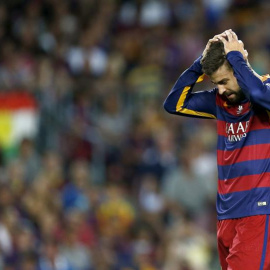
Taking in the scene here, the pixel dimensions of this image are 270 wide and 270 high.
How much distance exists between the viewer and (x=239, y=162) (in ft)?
19.2

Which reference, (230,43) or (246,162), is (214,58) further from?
(246,162)

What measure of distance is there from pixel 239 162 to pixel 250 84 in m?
0.54

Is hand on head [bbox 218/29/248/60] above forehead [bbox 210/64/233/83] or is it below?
above

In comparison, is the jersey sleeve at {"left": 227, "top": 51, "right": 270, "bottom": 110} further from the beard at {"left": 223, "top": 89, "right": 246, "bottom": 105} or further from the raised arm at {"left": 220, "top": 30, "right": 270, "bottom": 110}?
the beard at {"left": 223, "top": 89, "right": 246, "bottom": 105}

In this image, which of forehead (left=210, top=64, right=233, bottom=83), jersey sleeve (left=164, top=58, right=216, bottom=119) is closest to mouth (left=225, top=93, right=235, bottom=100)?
forehead (left=210, top=64, right=233, bottom=83)

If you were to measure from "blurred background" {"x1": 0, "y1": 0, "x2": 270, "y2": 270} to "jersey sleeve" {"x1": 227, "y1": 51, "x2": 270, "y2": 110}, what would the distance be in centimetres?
502

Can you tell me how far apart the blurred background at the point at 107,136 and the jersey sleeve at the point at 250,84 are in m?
5.02

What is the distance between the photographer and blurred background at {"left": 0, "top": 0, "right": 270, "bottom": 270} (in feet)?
35.6

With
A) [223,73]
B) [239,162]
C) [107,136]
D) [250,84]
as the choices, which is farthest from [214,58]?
[107,136]

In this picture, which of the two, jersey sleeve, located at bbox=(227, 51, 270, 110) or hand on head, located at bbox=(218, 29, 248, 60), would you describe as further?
hand on head, located at bbox=(218, 29, 248, 60)

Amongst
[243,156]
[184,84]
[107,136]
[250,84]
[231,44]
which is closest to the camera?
[250,84]

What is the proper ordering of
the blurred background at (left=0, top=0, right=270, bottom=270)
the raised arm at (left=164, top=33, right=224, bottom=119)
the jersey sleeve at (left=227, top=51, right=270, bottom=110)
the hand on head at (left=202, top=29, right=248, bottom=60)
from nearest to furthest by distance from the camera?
the jersey sleeve at (left=227, top=51, right=270, bottom=110)
the hand on head at (left=202, top=29, right=248, bottom=60)
the raised arm at (left=164, top=33, right=224, bottom=119)
the blurred background at (left=0, top=0, right=270, bottom=270)

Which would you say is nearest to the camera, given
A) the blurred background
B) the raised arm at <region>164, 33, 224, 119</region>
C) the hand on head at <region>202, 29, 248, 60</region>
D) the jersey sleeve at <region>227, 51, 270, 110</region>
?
the jersey sleeve at <region>227, 51, 270, 110</region>

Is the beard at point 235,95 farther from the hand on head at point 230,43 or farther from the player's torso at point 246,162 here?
the hand on head at point 230,43
